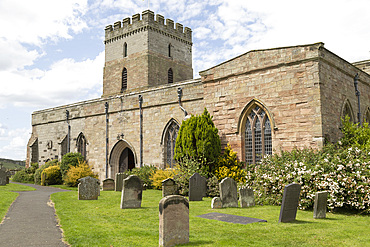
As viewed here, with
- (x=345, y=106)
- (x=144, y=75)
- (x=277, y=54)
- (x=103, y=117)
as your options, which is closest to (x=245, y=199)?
(x=277, y=54)

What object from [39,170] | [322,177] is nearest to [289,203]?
[322,177]

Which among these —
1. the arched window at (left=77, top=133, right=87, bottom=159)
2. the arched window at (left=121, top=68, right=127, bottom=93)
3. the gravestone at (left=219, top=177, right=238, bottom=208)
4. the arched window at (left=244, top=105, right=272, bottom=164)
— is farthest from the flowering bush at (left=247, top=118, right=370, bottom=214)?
the arched window at (left=121, top=68, right=127, bottom=93)

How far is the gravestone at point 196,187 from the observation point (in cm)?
1347

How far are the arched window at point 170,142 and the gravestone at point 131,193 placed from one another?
27.3 feet

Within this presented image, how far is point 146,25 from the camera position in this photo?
33.1m

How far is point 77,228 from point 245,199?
19.6 ft

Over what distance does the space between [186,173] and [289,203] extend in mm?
6756

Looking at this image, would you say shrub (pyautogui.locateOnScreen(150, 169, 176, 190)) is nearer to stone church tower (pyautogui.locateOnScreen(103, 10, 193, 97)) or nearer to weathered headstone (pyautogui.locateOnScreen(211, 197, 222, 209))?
weathered headstone (pyautogui.locateOnScreen(211, 197, 222, 209))

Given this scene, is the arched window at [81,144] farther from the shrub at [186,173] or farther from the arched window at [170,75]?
the shrub at [186,173]

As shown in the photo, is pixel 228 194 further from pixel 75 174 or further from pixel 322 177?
pixel 75 174

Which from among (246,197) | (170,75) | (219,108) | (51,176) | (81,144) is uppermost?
(170,75)

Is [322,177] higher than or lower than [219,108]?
lower

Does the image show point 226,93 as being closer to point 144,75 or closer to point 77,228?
point 77,228

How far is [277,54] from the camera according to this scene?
1501cm
